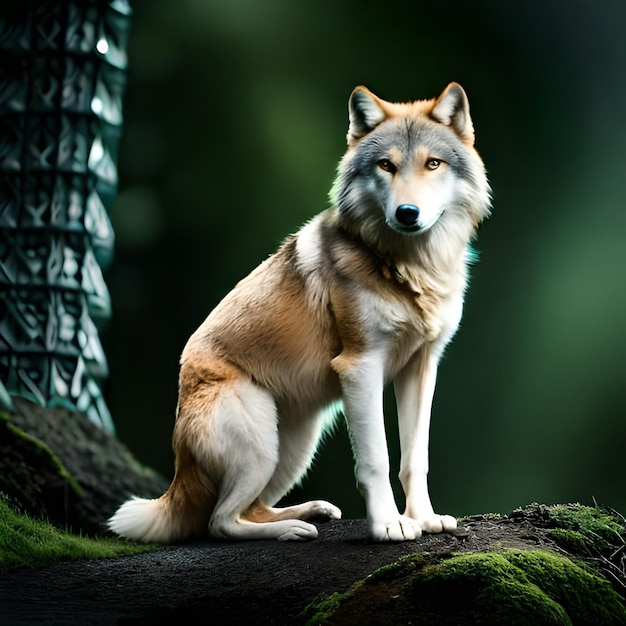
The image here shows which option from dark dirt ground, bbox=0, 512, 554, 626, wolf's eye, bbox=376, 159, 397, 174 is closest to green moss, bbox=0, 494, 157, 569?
dark dirt ground, bbox=0, 512, 554, 626

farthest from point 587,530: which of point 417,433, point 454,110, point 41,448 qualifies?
point 41,448

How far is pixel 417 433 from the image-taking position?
9.60 ft

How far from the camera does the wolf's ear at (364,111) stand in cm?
292

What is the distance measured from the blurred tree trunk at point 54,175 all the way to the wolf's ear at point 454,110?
2536 mm

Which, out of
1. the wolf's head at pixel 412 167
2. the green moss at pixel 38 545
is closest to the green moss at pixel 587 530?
the wolf's head at pixel 412 167

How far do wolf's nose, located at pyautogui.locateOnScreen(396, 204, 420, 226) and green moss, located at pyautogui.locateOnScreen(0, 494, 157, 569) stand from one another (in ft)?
5.46

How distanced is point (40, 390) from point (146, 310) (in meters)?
0.76

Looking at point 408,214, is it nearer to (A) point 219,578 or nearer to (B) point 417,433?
(B) point 417,433

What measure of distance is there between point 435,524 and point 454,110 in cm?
147

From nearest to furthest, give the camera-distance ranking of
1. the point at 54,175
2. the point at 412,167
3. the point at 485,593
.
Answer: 1. the point at 485,593
2. the point at 412,167
3. the point at 54,175

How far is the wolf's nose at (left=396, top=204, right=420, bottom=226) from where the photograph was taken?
8.70ft

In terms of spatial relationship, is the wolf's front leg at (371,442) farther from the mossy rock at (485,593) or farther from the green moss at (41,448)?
the green moss at (41,448)

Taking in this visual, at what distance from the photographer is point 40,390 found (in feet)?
15.0

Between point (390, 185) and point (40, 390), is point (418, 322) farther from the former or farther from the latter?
point (40, 390)
